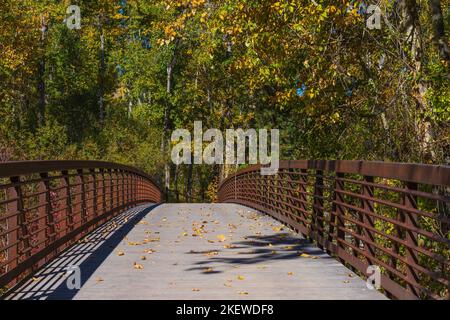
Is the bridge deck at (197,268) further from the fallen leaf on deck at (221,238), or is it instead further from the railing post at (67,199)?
the railing post at (67,199)

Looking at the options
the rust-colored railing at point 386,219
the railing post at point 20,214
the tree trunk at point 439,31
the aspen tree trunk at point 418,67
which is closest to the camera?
the rust-colored railing at point 386,219

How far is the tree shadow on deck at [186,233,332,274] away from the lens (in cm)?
907

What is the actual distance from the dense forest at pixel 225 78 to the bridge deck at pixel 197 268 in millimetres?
3929

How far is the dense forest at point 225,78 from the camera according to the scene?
41.6 ft

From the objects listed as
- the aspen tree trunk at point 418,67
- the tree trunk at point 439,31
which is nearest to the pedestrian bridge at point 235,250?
the aspen tree trunk at point 418,67

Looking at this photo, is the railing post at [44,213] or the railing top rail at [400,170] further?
the railing post at [44,213]

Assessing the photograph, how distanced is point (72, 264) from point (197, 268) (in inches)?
70.0

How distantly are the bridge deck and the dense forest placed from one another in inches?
155

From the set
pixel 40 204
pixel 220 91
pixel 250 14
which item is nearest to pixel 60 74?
pixel 220 91

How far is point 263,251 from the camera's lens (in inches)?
399

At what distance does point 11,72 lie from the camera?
46344mm
